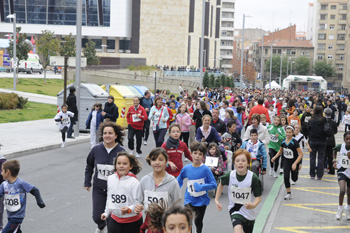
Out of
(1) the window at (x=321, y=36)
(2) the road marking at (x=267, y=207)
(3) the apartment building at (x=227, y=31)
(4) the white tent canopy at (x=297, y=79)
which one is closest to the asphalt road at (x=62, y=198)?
(2) the road marking at (x=267, y=207)

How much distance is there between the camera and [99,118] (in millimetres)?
16828

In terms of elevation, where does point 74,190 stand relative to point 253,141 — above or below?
below

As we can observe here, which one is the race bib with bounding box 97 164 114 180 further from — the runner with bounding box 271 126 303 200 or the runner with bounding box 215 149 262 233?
the runner with bounding box 271 126 303 200

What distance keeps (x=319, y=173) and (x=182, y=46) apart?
290 ft

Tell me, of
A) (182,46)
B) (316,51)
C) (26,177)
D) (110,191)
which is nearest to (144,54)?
(182,46)

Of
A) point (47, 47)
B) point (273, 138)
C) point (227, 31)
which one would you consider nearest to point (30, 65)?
point (47, 47)

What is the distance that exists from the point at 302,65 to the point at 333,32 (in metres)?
12.3

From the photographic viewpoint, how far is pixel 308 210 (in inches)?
443

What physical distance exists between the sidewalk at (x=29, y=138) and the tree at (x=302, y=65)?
122 meters

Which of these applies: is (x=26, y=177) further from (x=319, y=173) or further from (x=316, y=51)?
(x=316, y=51)

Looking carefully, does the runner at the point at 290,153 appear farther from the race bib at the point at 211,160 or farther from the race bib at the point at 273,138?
the race bib at the point at 211,160

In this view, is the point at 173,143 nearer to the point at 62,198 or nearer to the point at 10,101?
the point at 62,198

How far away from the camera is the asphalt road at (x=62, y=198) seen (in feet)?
30.4

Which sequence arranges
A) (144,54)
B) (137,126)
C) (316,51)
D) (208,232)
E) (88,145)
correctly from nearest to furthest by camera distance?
(208,232)
(137,126)
(88,145)
(144,54)
(316,51)
